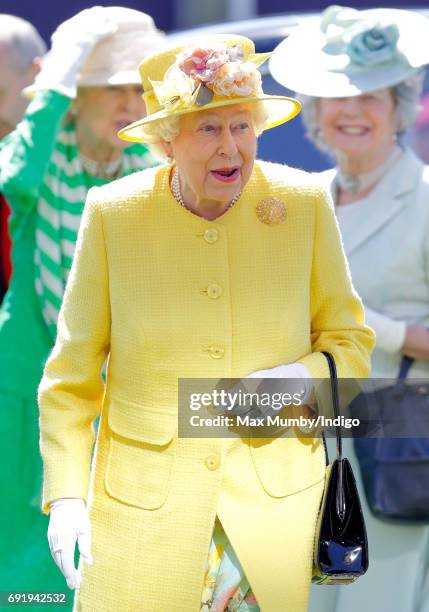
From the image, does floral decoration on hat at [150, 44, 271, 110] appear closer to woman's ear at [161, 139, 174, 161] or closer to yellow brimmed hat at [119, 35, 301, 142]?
yellow brimmed hat at [119, 35, 301, 142]

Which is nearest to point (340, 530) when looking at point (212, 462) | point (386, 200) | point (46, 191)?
point (212, 462)

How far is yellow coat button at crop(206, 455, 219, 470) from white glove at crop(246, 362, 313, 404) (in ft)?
0.53

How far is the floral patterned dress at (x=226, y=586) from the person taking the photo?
3.25 m

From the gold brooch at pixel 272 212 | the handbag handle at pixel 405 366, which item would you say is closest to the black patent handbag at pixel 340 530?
the gold brooch at pixel 272 212

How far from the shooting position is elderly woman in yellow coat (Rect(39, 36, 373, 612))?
10.7 ft

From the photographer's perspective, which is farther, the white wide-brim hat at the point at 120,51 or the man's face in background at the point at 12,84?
the man's face in background at the point at 12,84

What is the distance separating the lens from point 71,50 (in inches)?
186

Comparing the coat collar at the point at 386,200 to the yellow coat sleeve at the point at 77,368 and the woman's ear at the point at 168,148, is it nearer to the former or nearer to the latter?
the woman's ear at the point at 168,148

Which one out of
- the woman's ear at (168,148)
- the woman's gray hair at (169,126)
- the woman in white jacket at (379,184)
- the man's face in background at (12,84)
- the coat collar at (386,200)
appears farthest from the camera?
the man's face in background at (12,84)

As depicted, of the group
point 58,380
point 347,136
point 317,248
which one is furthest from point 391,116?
point 58,380

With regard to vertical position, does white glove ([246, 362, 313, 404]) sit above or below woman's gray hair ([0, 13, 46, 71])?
above

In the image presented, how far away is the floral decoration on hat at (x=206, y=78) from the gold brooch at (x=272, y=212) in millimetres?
238

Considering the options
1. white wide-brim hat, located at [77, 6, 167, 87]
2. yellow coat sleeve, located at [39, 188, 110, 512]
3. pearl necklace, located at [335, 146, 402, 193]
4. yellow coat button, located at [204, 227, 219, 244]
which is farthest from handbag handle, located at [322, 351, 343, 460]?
white wide-brim hat, located at [77, 6, 167, 87]

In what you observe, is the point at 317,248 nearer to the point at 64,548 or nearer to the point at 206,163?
the point at 206,163
